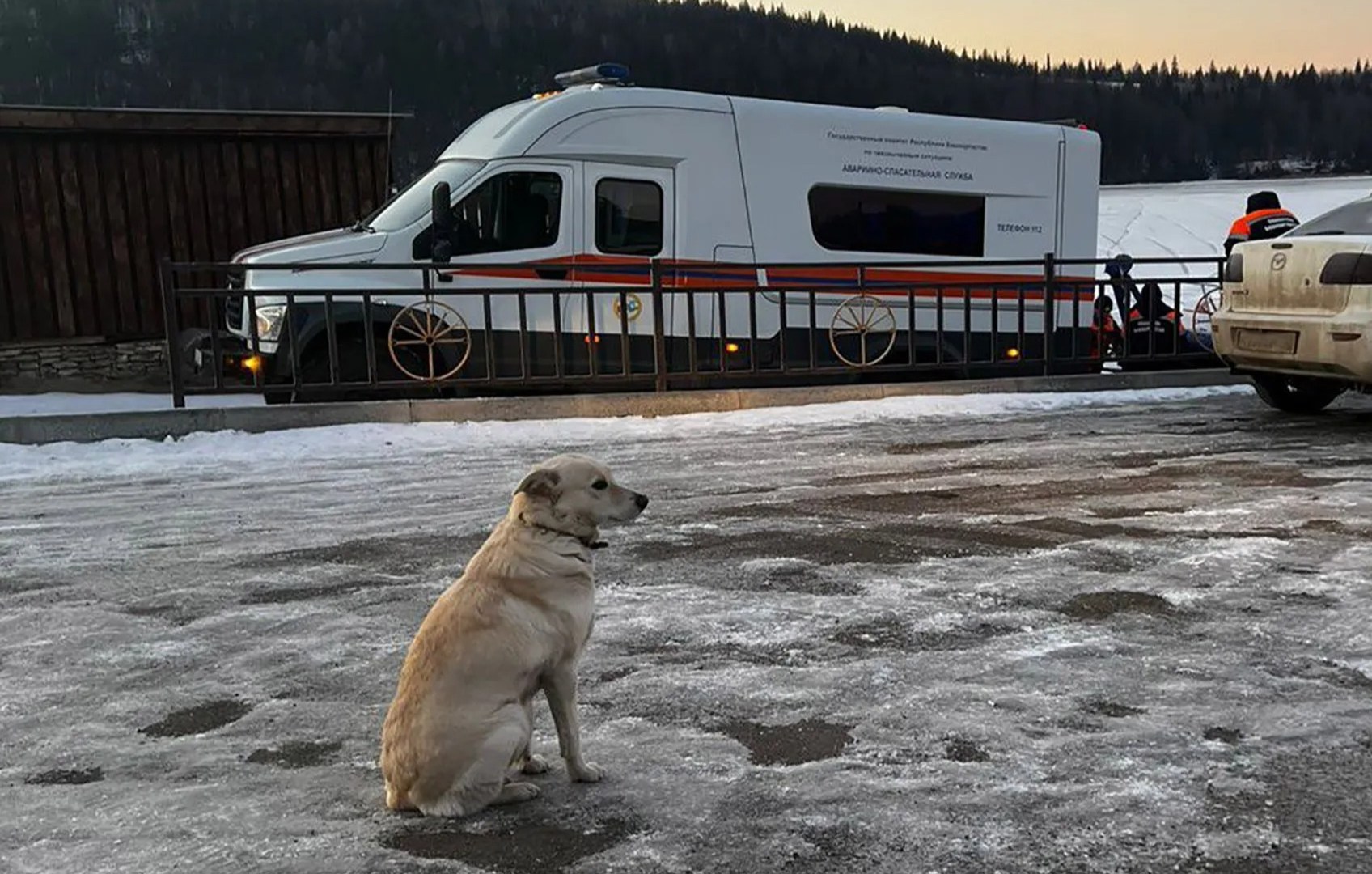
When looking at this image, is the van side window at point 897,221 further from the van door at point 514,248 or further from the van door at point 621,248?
the van door at point 514,248

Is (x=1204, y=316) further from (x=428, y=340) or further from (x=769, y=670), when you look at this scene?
(x=769, y=670)

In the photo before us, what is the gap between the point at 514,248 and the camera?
10609 millimetres

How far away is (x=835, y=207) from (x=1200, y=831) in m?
9.85

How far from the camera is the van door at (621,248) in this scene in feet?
35.3

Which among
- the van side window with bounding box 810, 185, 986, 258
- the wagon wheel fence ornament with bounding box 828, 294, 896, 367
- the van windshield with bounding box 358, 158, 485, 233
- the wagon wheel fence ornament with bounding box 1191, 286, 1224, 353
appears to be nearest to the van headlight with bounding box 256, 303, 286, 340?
the van windshield with bounding box 358, 158, 485, 233

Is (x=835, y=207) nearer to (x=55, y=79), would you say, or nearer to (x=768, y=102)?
(x=768, y=102)

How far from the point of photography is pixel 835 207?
11.8 meters

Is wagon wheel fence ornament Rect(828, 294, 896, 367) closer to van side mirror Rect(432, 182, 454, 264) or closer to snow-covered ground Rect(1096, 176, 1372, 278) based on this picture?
van side mirror Rect(432, 182, 454, 264)

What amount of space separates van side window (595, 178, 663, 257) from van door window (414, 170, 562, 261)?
0.45m

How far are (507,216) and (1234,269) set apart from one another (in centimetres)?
653

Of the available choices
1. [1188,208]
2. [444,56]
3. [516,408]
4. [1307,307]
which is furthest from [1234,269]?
[1188,208]

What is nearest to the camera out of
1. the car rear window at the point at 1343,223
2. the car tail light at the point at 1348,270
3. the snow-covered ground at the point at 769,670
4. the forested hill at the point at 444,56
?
the snow-covered ground at the point at 769,670

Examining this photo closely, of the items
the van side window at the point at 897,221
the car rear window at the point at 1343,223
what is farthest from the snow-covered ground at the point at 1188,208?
the car rear window at the point at 1343,223

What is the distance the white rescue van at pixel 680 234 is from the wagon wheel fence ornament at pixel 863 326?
0.15 m
